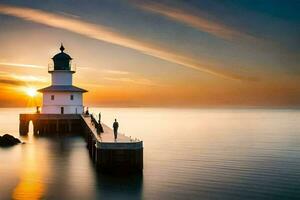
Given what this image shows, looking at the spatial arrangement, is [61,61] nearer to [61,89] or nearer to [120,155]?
[61,89]

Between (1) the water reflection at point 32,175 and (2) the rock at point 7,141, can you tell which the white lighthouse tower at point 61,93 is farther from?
(1) the water reflection at point 32,175

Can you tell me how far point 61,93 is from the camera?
55.3 metres

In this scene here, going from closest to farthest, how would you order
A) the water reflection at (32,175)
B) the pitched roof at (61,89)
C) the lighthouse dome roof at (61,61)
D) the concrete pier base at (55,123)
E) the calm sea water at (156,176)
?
the water reflection at (32,175)
the calm sea water at (156,176)
the concrete pier base at (55,123)
the pitched roof at (61,89)
the lighthouse dome roof at (61,61)

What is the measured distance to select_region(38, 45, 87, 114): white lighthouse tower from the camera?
55375mm

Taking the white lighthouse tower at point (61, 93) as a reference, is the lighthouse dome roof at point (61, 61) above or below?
above

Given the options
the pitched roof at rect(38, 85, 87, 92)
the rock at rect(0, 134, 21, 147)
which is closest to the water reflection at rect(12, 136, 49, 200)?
the rock at rect(0, 134, 21, 147)

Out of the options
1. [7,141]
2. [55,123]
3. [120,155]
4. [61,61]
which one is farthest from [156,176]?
[61,61]

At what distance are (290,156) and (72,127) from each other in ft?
90.5

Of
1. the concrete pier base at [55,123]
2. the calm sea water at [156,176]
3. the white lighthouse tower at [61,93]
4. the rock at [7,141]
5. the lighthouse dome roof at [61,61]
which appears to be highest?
the lighthouse dome roof at [61,61]

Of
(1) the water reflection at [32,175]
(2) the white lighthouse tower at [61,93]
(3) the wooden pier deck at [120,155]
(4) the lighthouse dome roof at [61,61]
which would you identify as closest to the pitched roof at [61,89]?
(2) the white lighthouse tower at [61,93]

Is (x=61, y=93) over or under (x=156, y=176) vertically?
over

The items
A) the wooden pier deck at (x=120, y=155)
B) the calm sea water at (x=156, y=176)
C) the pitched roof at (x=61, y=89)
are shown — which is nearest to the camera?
the calm sea water at (x=156, y=176)

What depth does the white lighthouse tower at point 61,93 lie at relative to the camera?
55.4 m

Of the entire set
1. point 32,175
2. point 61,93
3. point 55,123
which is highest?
point 61,93
